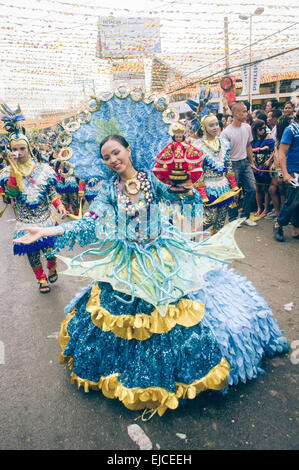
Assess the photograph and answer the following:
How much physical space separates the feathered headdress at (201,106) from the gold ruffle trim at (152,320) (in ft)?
8.15

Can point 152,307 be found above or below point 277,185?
below

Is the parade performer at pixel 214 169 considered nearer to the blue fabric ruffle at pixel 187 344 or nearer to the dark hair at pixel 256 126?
the blue fabric ruffle at pixel 187 344

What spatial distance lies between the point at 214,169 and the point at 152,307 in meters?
2.59

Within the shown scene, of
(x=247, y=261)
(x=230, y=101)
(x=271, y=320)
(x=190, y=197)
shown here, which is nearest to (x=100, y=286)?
(x=190, y=197)

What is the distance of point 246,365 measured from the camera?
2145mm

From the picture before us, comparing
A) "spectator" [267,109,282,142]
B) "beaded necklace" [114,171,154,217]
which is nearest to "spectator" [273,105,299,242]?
"spectator" [267,109,282,142]

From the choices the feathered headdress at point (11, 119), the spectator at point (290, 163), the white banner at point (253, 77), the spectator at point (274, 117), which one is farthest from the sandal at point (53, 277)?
the white banner at point (253, 77)

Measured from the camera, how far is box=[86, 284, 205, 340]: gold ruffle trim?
6.40ft

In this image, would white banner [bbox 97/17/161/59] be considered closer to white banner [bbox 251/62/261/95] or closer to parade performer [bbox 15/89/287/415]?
white banner [bbox 251/62/261/95]

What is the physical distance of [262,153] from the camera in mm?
5973

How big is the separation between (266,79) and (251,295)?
63.5ft

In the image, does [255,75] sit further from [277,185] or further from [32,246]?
[32,246]

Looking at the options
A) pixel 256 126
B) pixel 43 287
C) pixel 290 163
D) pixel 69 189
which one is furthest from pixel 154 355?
pixel 256 126
